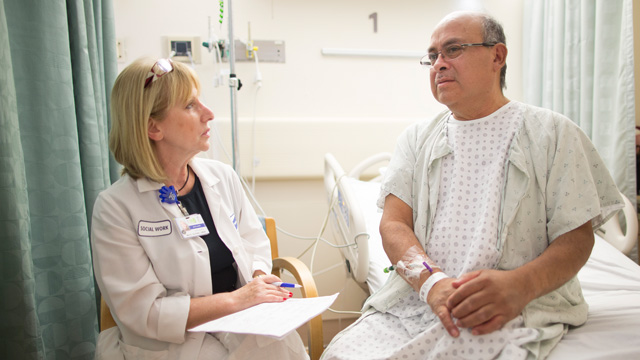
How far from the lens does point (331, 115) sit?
269cm

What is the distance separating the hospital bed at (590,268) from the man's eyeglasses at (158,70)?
2.80 feet

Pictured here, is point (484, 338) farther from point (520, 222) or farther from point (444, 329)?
point (520, 222)

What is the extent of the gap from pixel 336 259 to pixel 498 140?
A: 1.62m

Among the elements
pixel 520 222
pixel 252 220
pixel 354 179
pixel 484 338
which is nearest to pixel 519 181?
pixel 520 222

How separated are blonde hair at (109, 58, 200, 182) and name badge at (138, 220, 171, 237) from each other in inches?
5.2

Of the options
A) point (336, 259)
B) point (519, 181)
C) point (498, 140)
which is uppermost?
point (498, 140)

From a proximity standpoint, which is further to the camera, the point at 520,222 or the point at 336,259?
the point at 336,259

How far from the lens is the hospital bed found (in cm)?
111

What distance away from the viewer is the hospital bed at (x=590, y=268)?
Result: 111 centimetres

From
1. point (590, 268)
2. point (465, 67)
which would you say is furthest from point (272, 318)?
point (590, 268)

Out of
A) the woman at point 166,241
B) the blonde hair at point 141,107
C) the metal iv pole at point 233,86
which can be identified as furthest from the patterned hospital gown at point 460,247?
the metal iv pole at point 233,86

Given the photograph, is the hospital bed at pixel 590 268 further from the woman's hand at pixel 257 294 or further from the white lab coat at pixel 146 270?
the white lab coat at pixel 146 270

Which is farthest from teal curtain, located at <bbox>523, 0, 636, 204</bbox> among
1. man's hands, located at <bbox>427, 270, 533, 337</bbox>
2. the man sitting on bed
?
man's hands, located at <bbox>427, 270, 533, 337</bbox>

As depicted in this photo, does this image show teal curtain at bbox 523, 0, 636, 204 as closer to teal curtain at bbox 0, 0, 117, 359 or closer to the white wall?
the white wall
